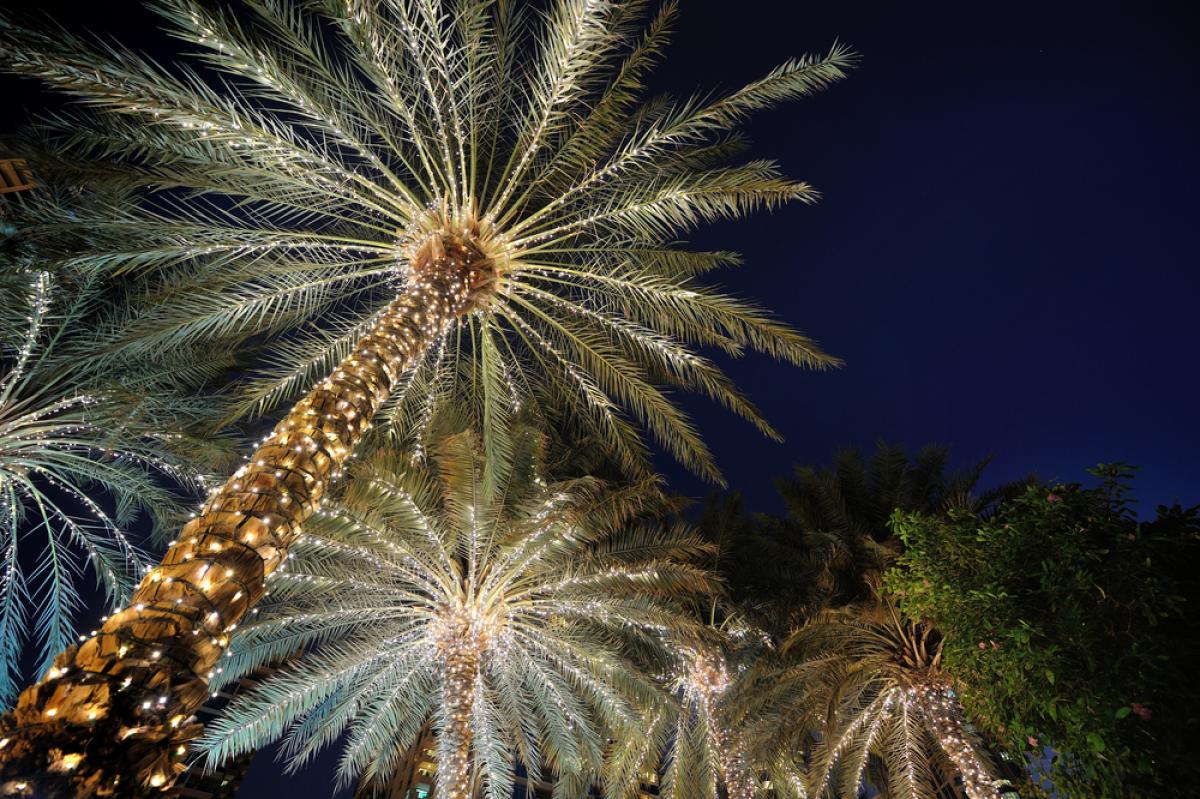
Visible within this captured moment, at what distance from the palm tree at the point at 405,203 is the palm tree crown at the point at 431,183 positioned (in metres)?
0.03

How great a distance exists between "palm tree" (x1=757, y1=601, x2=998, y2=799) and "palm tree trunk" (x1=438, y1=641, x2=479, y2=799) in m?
4.97

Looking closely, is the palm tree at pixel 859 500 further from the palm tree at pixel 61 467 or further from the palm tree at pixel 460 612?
the palm tree at pixel 61 467

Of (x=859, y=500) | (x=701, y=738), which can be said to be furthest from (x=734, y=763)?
(x=859, y=500)

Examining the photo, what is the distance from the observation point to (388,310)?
18.3 feet

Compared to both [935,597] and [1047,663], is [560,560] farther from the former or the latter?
[1047,663]

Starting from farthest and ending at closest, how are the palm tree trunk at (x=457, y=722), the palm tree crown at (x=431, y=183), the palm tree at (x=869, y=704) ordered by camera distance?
the palm tree at (x=869, y=704), the palm tree trunk at (x=457, y=722), the palm tree crown at (x=431, y=183)

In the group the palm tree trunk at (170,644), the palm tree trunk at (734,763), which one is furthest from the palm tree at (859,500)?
the palm tree trunk at (170,644)

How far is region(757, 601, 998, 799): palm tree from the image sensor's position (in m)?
9.59

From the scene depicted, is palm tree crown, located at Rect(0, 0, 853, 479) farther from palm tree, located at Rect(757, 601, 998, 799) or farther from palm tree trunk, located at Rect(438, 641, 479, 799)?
palm tree, located at Rect(757, 601, 998, 799)

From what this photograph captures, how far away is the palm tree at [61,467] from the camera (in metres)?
8.27

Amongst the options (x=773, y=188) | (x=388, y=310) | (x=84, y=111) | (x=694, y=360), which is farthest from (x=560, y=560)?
(x=84, y=111)

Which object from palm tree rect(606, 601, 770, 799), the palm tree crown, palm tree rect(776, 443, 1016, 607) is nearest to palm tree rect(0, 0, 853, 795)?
the palm tree crown

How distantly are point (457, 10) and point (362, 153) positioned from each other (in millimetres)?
1781

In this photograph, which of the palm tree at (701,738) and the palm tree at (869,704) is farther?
the palm tree at (701,738)
